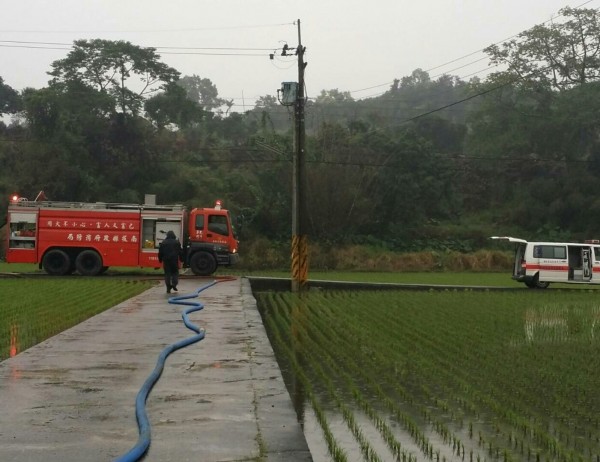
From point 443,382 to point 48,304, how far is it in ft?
38.4

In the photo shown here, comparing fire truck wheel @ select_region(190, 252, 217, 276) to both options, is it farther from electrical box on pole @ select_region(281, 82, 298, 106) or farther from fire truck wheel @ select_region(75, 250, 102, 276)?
electrical box on pole @ select_region(281, 82, 298, 106)

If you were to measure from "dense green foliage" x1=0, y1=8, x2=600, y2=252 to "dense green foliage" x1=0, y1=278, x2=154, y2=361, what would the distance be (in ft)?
83.1

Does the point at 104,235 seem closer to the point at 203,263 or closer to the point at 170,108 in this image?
the point at 203,263

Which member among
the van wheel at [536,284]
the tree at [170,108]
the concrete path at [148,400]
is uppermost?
the tree at [170,108]

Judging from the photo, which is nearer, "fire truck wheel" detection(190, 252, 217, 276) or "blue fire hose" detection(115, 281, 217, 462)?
"blue fire hose" detection(115, 281, 217, 462)

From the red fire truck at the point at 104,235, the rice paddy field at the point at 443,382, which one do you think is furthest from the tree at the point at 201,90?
the rice paddy field at the point at 443,382

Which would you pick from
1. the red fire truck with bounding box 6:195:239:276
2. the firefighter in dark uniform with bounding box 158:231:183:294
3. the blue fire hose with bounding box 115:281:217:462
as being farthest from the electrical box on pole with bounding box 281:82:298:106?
the blue fire hose with bounding box 115:281:217:462

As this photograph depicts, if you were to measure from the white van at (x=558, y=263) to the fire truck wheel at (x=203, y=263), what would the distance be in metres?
11.6

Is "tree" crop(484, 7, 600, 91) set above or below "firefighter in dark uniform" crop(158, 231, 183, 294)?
above

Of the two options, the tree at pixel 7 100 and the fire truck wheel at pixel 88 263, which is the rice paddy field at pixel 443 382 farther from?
the tree at pixel 7 100

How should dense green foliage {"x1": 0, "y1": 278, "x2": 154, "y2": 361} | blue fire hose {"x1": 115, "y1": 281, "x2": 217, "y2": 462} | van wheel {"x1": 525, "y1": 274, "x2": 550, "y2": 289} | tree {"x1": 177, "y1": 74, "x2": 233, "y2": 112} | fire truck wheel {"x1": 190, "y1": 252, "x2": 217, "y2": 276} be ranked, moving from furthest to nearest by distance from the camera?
tree {"x1": 177, "y1": 74, "x2": 233, "y2": 112} < van wheel {"x1": 525, "y1": 274, "x2": 550, "y2": 289} < fire truck wheel {"x1": 190, "y1": 252, "x2": 217, "y2": 276} < dense green foliage {"x1": 0, "y1": 278, "x2": 154, "y2": 361} < blue fire hose {"x1": 115, "y1": 281, "x2": 217, "y2": 462}

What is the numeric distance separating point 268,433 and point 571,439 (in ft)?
8.64

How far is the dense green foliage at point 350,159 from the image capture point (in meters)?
55.1

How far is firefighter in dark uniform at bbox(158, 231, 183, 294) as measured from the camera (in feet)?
74.8
